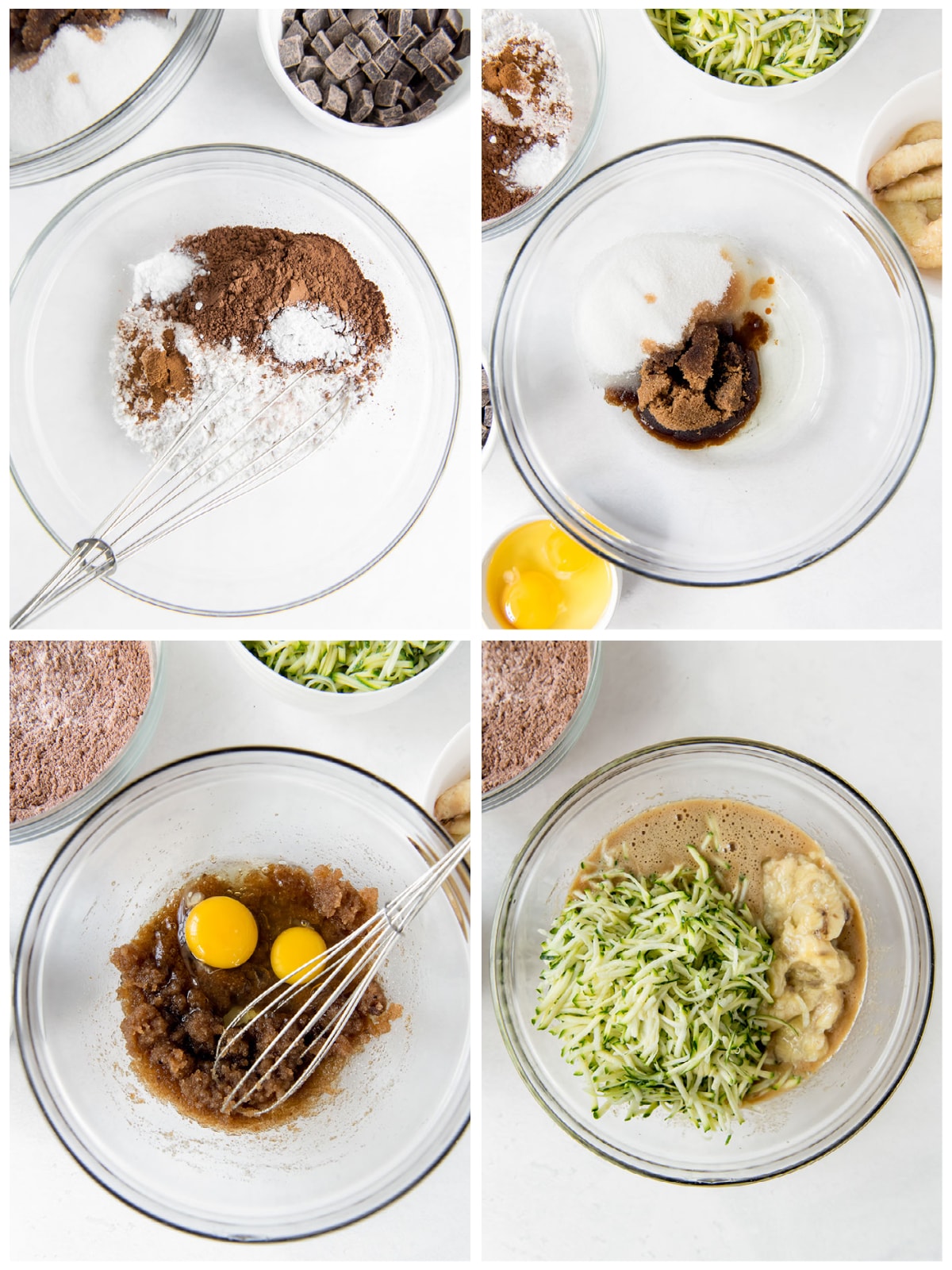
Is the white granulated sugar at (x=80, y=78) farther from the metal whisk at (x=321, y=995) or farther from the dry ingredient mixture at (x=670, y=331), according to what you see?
the metal whisk at (x=321, y=995)

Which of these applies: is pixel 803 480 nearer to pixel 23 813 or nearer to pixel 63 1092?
pixel 23 813

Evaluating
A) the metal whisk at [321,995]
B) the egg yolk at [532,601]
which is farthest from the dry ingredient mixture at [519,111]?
the metal whisk at [321,995]

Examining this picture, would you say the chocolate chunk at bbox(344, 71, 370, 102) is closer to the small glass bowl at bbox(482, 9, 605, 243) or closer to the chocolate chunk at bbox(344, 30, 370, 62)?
the chocolate chunk at bbox(344, 30, 370, 62)

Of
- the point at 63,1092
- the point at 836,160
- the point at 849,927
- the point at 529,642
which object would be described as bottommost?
the point at 63,1092

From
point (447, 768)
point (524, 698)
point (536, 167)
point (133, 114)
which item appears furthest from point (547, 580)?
point (133, 114)

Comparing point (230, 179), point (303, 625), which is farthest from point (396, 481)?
point (230, 179)
